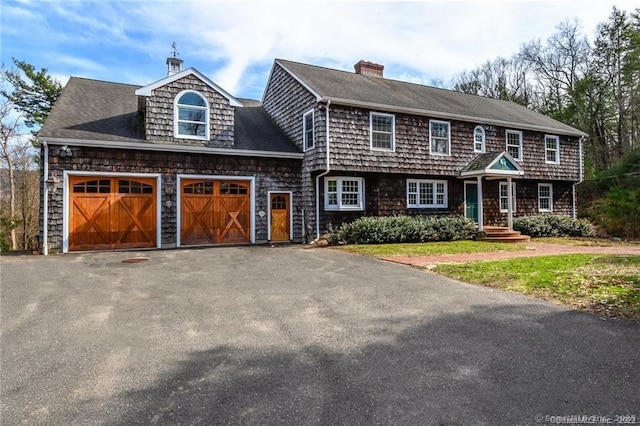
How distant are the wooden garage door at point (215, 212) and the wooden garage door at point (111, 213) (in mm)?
1112

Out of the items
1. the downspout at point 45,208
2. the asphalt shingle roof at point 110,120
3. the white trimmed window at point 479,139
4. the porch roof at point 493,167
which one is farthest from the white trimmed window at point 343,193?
the downspout at point 45,208

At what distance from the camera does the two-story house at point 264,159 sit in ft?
39.0

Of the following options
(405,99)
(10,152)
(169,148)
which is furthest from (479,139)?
(10,152)

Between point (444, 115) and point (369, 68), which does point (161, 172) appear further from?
point (369, 68)

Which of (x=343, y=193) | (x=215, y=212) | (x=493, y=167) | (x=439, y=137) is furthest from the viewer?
(x=439, y=137)

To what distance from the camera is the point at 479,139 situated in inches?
664

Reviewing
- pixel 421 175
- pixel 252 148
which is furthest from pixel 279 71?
pixel 421 175

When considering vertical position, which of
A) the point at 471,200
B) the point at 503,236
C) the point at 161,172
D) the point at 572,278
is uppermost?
the point at 161,172

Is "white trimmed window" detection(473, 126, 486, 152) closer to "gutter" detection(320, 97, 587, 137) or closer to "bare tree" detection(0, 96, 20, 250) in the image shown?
"gutter" detection(320, 97, 587, 137)

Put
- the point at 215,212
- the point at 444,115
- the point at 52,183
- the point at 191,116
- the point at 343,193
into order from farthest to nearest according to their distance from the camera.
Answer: the point at 444,115
the point at 343,193
the point at 215,212
the point at 191,116
the point at 52,183

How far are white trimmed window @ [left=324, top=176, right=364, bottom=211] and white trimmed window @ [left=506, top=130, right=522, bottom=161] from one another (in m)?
8.23

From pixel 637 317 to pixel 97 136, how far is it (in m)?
13.8

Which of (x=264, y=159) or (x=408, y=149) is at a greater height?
(x=408, y=149)

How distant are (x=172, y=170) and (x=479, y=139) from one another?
13.2 meters
